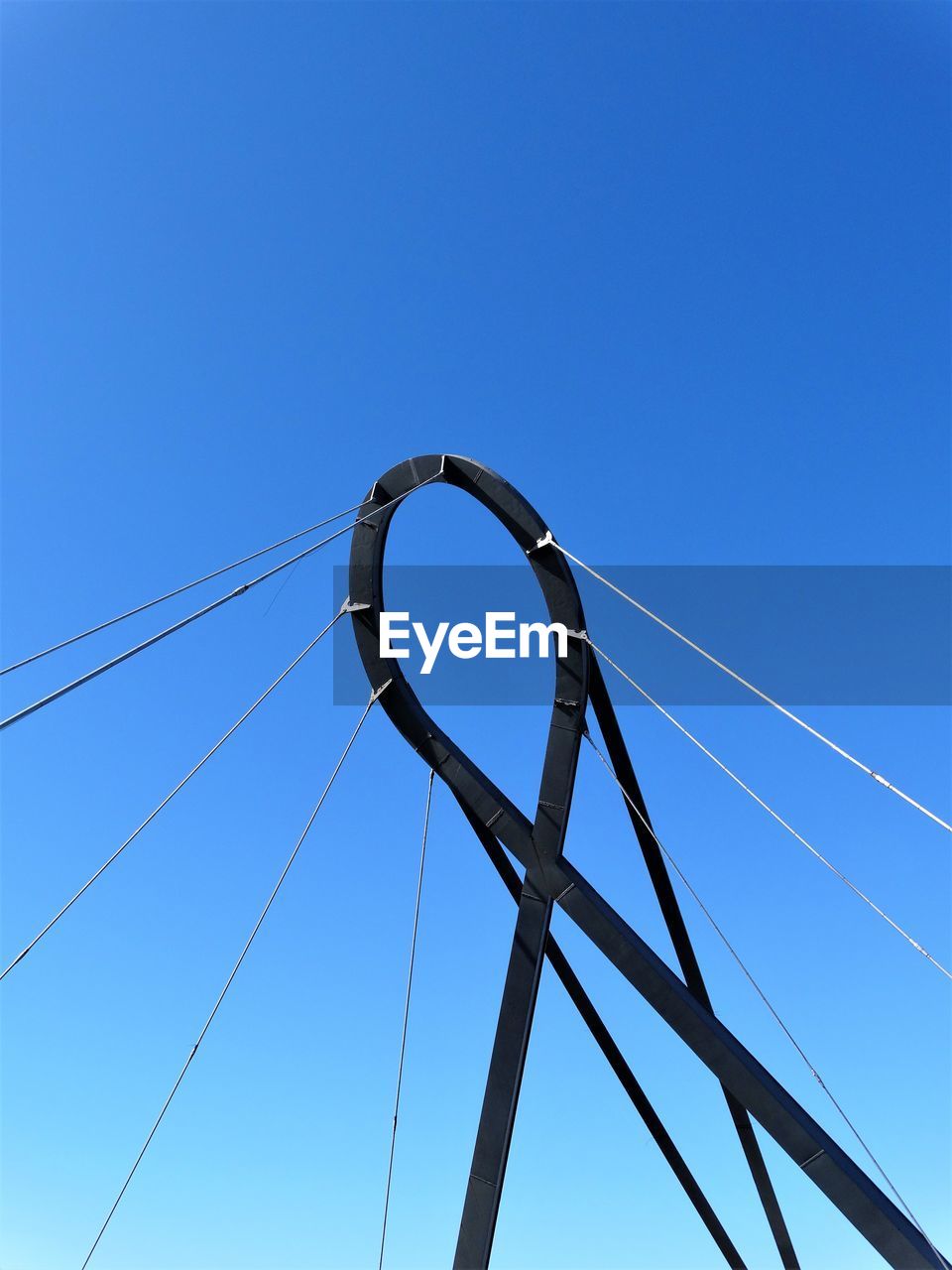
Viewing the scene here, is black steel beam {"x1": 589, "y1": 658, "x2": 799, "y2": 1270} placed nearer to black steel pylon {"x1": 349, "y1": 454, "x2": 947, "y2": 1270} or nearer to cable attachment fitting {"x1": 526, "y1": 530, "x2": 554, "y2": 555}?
black steel pylon {"x1": 349, "y1": 454, "x2": 947, "y2": 1270}

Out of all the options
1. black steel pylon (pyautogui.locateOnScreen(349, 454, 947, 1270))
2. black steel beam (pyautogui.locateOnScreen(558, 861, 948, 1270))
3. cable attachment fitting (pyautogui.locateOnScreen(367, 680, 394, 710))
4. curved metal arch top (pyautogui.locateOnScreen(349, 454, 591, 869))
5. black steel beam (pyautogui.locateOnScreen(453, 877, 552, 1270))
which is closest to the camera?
black steel beam (pyautogui.locateOnScreen(558, 861, 948, 1270))

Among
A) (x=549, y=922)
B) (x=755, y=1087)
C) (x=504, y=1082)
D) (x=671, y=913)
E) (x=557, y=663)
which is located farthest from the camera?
(x=671, y=913)

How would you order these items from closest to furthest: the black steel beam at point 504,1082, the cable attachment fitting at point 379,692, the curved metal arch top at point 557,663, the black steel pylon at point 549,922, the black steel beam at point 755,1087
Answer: the black steel beam at point 755,1087
the black steel pylon at point 549,922
the black steel beam at point 504,1082
the curved metal arch top at point 557,663
the cable attachment fitting at point 379,692

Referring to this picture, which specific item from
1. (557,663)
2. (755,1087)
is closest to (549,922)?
(755,1087)

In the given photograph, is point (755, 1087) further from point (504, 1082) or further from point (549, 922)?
point (549, 922)

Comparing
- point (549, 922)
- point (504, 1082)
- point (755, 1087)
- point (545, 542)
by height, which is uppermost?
point (545, 542)

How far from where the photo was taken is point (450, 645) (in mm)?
15156

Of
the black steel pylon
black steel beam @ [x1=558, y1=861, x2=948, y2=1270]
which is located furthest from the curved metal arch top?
black steel beam @ [x1=558, y1=861, x2=948, y2=1270]

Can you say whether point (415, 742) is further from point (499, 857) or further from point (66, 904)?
point (66, 904)

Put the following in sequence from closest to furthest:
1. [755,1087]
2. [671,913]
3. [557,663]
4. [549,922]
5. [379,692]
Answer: [755,1087] → [549,922] → [557,663] → [379,692] → [671,913]

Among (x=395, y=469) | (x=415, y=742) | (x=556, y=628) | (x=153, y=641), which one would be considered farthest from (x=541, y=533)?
(x=153, y=641)

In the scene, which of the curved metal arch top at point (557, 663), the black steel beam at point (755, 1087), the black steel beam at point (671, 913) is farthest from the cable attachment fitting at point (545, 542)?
the black steel beam at point (755, 1087)

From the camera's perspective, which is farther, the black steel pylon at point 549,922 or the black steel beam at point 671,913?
the black steel beam at point 671,913

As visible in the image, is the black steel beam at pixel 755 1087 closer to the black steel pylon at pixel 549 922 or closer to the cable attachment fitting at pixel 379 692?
the black steel pylon at pixel 549 922
